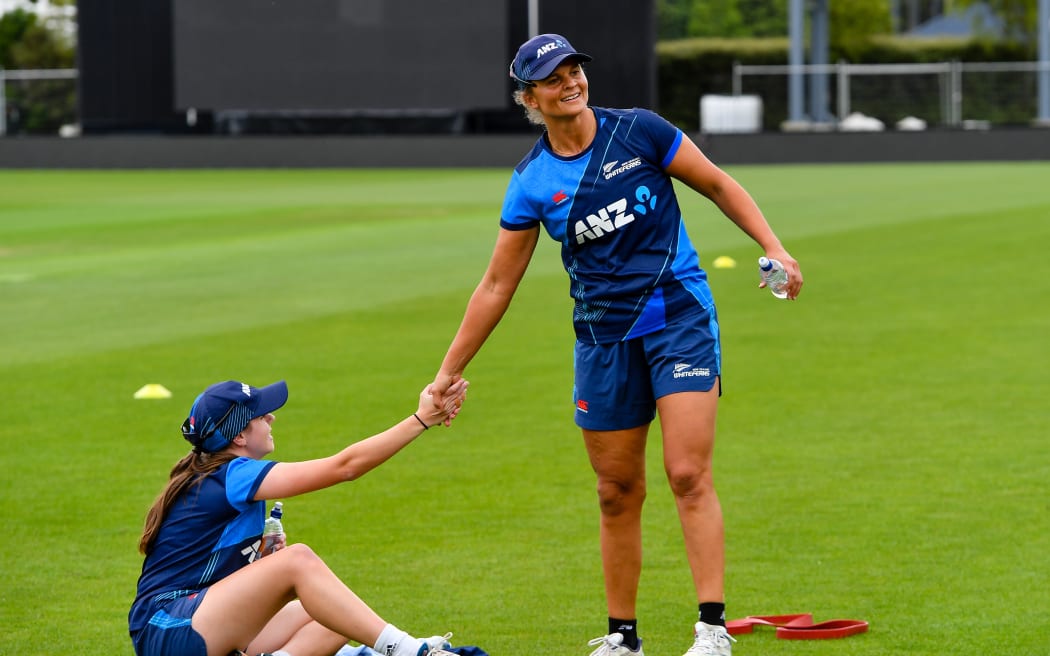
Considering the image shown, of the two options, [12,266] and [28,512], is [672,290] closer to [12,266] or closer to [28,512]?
[28,512]

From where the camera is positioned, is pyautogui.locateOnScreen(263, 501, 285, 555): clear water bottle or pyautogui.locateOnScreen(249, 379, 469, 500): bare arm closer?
pyautogui.locateOnScreen(249, 379, 469, 500): bare arm

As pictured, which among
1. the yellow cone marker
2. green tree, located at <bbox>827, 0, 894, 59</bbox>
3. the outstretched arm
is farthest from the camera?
green tree, located at <bbox>827, 0, 894, 59</bbox>

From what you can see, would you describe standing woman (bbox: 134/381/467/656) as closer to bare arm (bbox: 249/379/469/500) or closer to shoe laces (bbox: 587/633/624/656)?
bare arm (bbox: 249/379/469/500)

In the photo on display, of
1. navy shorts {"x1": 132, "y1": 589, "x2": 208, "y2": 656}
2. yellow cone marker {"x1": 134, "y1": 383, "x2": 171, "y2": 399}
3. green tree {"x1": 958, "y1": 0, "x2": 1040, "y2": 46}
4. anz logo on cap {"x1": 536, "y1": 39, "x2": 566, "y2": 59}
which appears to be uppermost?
green tree {"x1": 958, "y1": 0, "x2": 1040, "y2": 46}

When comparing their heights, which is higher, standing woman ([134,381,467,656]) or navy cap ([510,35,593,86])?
navy cap ([510,35,593,86])

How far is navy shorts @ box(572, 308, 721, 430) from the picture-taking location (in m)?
5.88

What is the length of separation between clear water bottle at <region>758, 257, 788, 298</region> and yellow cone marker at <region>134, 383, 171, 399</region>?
6.61 m

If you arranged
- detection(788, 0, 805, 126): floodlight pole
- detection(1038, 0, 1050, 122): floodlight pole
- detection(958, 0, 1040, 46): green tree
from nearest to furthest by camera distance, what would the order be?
detection(1038, 0, 1050, 122): floodlight pole → detection(788, 0, 805, 126): floodlight pole → detection(958, 0, 1040, 46): green tree

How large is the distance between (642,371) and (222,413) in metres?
1.44

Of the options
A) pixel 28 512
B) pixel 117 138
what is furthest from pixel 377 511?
pixel 117 138

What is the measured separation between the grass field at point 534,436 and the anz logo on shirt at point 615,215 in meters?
1.55

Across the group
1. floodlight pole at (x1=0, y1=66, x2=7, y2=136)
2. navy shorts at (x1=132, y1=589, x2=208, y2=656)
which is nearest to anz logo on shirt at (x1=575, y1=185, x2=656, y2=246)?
navy shorts at (x1=132, y1=589, x2=208, y2=656)

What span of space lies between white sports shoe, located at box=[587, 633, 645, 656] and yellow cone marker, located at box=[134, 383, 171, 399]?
6.20m

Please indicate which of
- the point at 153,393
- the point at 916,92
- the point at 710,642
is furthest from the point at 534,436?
the point at 916,92
